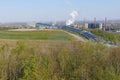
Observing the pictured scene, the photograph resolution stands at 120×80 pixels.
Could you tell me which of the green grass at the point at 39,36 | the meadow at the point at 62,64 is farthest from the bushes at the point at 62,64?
the green grass at the point at 39,36

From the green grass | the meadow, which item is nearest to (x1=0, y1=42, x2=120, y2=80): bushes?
the meadow

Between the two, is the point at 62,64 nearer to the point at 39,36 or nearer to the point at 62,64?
the point at 62,64

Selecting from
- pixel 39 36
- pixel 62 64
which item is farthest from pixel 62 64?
pixel 39 36

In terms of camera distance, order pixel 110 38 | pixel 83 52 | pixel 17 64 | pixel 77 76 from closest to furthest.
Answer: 1. pixel 77 76
2. pixel 17 64
3. pixel 83 52
4. pixel 110 38

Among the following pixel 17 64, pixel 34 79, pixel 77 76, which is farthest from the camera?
pixel 17 64

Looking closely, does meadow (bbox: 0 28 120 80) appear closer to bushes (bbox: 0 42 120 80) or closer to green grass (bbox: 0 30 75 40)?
bushes (bbox: 0 42 120 80)

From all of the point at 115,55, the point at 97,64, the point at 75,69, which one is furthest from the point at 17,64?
the point at 115,55

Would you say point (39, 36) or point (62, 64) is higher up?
point (62, 64)

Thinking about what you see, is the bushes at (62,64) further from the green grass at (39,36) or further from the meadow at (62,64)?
the green grass at (39,36)

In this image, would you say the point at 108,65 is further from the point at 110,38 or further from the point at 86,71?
the point at 110,38
